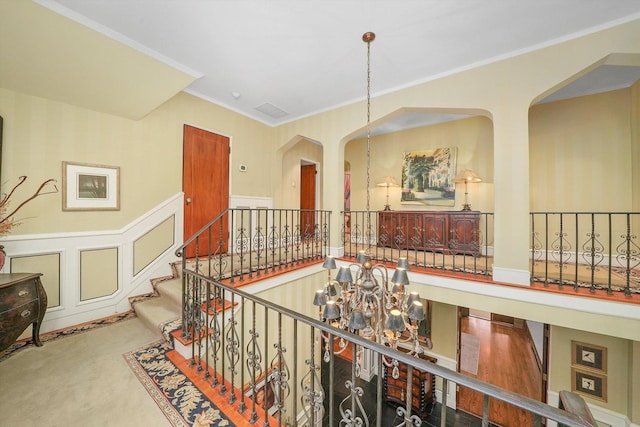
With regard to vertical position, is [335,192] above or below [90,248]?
above

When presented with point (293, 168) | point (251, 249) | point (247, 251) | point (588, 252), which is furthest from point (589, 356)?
point (293, 168)

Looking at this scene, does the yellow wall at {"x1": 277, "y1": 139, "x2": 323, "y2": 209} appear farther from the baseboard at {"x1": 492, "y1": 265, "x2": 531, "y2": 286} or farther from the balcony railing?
the baseboard at {"x1": 492, "y1": 265, "x2": 531, "y2": 286}

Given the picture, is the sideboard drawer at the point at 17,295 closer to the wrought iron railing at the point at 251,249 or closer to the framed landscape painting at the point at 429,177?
the wrought iron railing at the point at 251,249

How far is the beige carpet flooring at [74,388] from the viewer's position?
1.71 m

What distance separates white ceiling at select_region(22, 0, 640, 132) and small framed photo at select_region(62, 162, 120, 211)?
166 centimetres

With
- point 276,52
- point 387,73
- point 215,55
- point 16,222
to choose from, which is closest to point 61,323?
point 16,222

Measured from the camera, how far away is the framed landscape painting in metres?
5.24

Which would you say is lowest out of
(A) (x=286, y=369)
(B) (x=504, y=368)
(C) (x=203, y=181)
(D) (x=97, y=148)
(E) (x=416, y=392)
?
(B) (x=504, y=368)

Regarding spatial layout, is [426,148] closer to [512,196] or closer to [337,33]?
[512,196]

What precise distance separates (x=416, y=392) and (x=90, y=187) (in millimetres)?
6348

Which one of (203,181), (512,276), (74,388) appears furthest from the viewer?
(203,181)

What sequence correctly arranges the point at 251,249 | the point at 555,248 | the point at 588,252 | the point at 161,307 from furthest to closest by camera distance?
the point at 555,248 → the point at 588,252 → the point at 251,249 → the point at 161,307

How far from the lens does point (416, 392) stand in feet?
14.7

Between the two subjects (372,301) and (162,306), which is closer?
(372,301)
